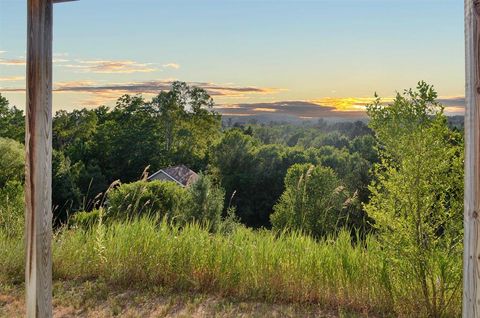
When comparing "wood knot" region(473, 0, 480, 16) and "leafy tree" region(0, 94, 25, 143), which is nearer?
"wood knot" region(473, 0, 480, 16)

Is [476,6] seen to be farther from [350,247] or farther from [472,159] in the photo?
[350,247]

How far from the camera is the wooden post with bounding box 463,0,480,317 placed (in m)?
2.20

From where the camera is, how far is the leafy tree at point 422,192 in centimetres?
367

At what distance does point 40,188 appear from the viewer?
286 cm

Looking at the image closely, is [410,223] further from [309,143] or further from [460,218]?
[309,143]

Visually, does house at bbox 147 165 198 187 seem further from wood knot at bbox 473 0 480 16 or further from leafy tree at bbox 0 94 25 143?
wood knot at bbox 473 0 480 16

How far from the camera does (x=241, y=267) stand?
4.34 metres

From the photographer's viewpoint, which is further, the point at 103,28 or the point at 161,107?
the point at 161,107

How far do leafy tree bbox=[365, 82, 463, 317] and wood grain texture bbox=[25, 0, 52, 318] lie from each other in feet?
7.27

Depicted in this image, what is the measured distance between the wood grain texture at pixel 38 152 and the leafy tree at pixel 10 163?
810 inches

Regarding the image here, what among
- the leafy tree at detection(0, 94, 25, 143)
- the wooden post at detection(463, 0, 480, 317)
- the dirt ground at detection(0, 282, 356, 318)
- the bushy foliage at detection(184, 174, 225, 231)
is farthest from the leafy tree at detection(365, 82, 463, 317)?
Answer: the leafy tree at detection(0, 94, 25, 143)

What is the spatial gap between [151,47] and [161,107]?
3827 millimetres

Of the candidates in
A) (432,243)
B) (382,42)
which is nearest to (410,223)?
(432,243)

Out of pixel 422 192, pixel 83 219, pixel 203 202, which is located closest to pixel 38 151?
pixel 422 192
